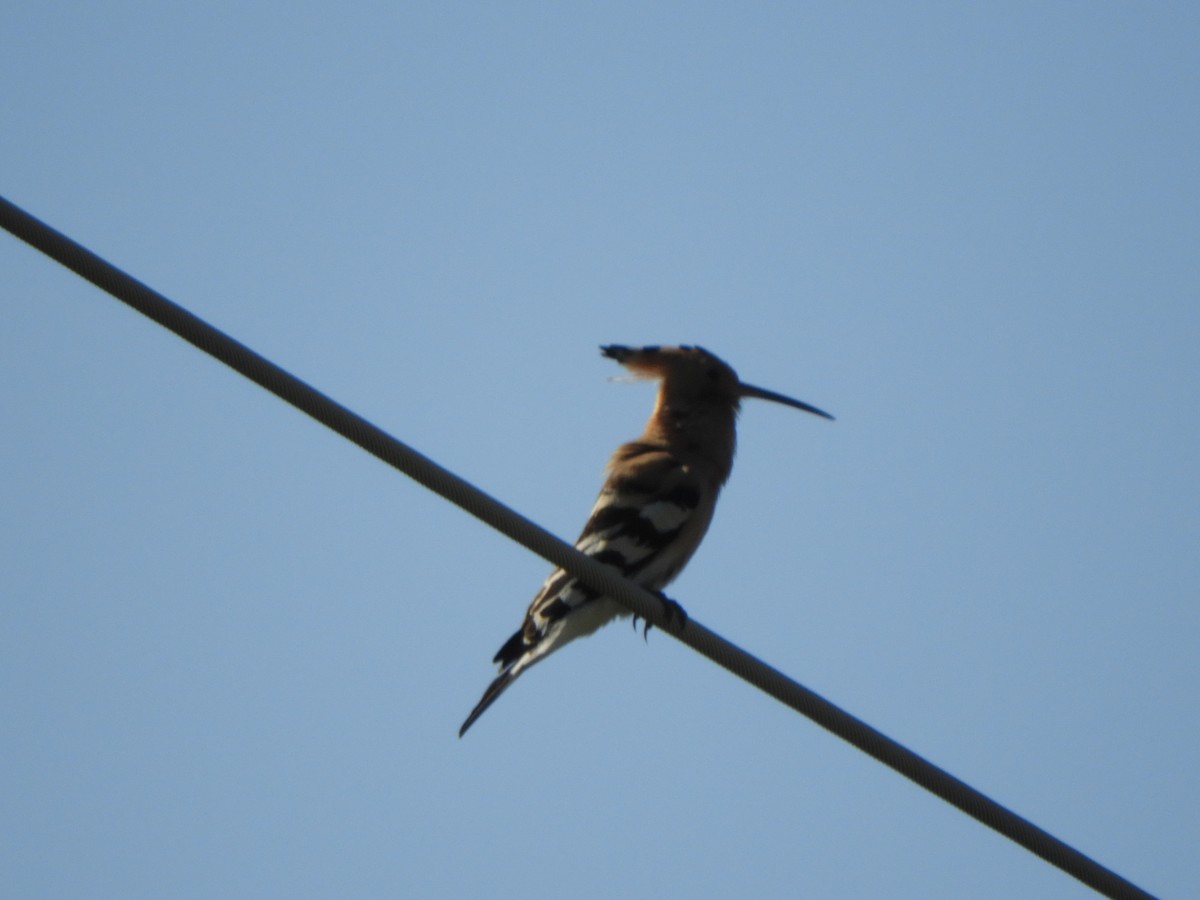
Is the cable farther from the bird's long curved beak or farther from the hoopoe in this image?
the bird's long curved beak

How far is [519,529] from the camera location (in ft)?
6.96

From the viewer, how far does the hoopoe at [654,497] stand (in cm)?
342

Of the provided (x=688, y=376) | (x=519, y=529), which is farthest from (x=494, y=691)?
(x=688, y=376)

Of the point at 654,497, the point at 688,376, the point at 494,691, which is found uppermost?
the point at 688,376

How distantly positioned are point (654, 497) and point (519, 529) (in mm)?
1761

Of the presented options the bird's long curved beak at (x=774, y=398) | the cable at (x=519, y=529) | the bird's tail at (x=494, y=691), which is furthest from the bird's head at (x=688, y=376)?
the cable at (x=519, y=529)

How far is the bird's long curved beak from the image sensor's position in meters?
4.57

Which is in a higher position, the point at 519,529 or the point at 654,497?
the point at 654,497

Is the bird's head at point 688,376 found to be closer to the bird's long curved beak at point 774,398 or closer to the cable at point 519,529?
the bird's long curved beak at point 774,398

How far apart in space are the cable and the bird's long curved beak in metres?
2.31

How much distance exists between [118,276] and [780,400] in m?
3.01

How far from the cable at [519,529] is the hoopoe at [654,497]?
70 centimetres

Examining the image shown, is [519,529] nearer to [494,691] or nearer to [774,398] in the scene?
[494,691]

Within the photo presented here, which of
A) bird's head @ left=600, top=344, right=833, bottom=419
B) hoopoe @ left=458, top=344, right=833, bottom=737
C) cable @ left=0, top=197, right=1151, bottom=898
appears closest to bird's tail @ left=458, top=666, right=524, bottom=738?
hoopoe @ left=458, top=344, right=833, bottom=737
